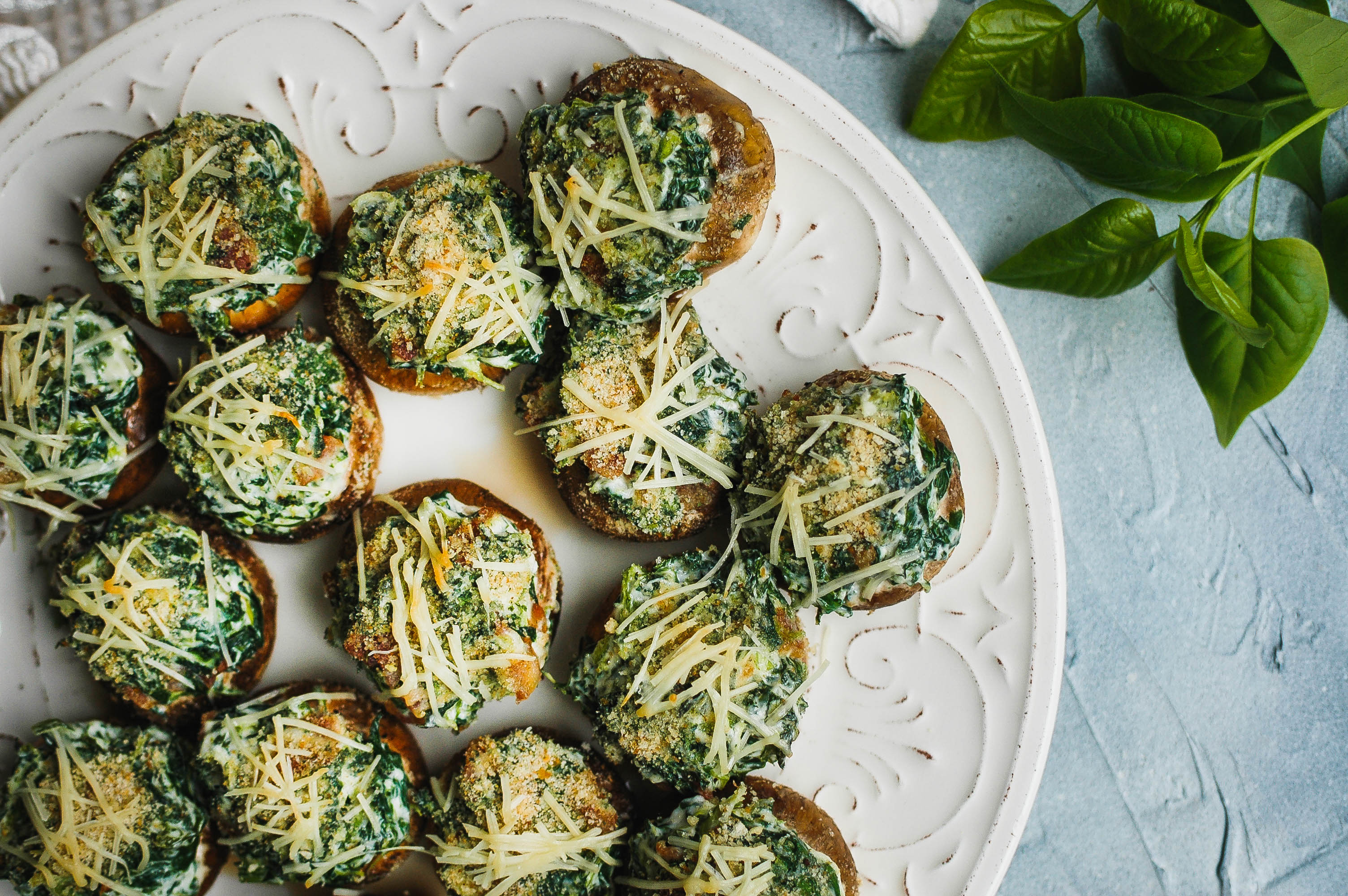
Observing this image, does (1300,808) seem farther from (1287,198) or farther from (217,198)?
(217,198)

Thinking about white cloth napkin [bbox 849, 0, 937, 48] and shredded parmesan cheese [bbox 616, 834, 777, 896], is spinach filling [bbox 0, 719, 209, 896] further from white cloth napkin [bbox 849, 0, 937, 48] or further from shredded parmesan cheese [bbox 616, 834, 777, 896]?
white cloth napkin [bbox 849, 0, 937, 48]

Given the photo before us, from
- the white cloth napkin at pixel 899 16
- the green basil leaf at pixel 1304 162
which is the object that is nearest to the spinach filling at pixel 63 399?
the white cloth napkin at pixel 899 16

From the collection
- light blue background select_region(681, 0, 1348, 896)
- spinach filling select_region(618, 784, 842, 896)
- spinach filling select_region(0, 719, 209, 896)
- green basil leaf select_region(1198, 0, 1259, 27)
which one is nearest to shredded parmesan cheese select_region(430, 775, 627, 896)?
spinach filling select_region(618, 784, 842, 896)

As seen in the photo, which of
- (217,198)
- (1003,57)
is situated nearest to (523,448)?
(217,198)

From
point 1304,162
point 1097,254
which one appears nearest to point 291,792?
point 1097,254

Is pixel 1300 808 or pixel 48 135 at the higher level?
pixel 48 135

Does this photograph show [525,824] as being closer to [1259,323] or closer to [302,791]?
[302,791]

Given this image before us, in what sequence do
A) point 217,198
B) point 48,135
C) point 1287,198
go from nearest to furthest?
point 217,198, point 48,135, point 1287,198
